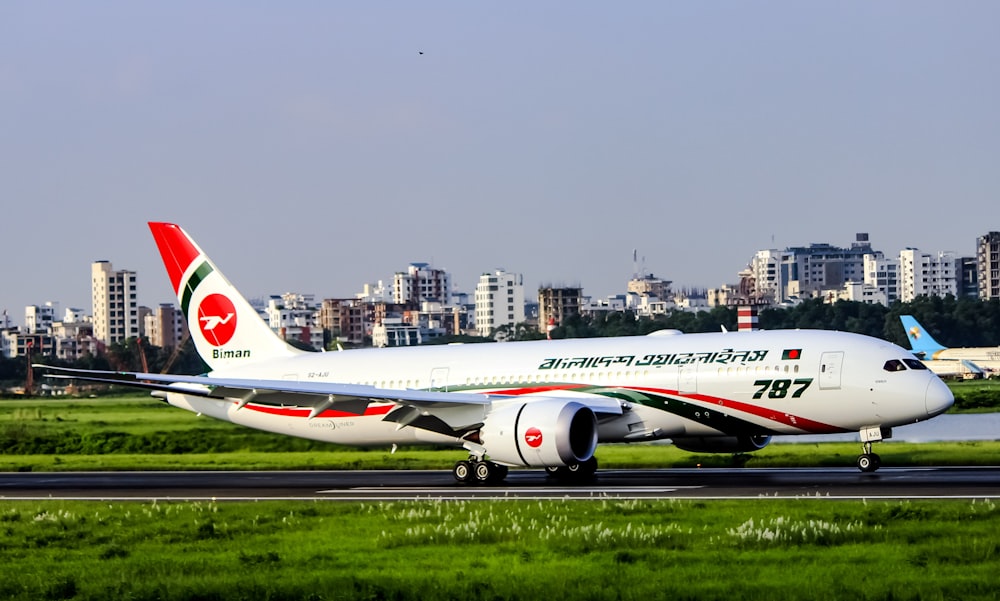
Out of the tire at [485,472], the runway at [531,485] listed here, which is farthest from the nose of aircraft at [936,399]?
the tire at [485,472]

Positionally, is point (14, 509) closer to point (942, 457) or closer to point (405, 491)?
point (405, 491)

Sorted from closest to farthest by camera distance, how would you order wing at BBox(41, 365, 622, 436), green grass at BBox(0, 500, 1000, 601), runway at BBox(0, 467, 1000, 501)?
green grass at BBox(0, 500, 1000, 601), runway at BBox(0, 467, 1000, 501), wing at BBox(41, 365, 622, 436)

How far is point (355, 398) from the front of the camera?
37.4 metres

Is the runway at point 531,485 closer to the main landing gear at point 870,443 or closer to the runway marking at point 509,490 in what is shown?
the runway marking at point 509,490

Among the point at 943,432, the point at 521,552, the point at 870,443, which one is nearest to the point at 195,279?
the point at 870,443

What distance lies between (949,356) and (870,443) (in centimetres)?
10532

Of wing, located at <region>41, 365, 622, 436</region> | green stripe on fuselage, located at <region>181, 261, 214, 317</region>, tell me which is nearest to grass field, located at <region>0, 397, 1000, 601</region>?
wing, located at <region>41, 365, 622, 436</region>

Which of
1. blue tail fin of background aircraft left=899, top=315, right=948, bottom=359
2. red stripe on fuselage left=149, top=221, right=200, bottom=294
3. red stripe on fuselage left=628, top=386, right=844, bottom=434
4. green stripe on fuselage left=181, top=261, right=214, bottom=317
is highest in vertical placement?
red stripe on fuselage left=149, top=221, right=200, bottom=294

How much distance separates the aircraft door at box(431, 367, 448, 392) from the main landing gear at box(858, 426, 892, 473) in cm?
1093

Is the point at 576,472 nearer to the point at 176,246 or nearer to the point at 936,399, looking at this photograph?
the point at 936,399

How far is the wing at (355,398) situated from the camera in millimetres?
35969

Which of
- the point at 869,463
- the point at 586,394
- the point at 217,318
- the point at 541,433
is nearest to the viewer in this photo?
the point at 541,433

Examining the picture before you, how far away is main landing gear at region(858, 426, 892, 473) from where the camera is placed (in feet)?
111

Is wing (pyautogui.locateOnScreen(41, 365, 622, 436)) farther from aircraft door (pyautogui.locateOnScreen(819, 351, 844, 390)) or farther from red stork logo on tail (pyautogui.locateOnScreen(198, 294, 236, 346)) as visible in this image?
red stork logo on tail (pyautogui.locateOnScreen(198, 294, 236, 346))
